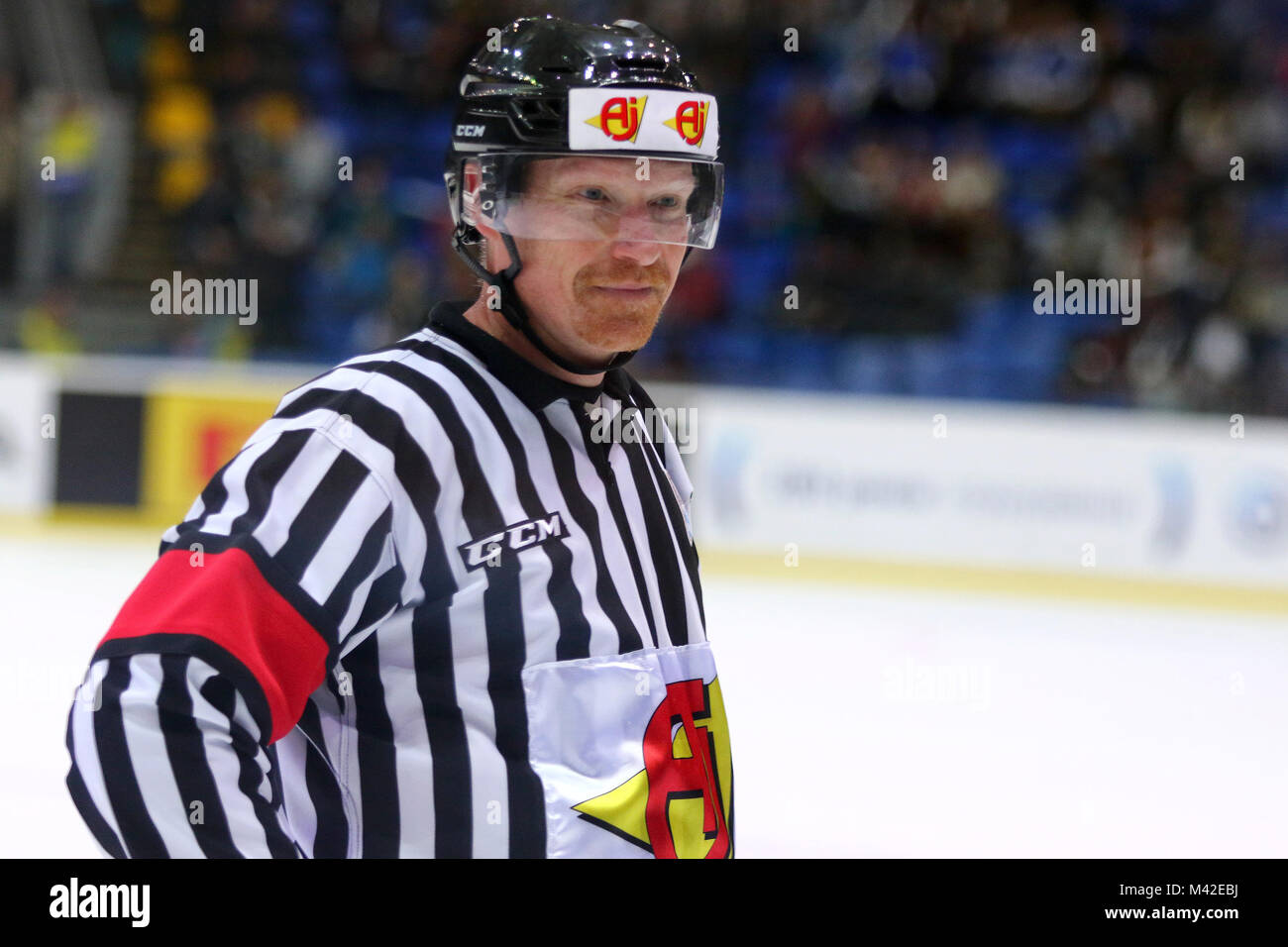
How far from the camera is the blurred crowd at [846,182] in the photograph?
7.82 m

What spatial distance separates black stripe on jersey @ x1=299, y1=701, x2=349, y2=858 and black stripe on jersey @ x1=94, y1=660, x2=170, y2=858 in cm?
21

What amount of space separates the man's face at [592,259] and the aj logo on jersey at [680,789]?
13.8 inches

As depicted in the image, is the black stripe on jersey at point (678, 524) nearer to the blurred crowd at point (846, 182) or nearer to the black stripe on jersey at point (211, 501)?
the black stripe on jersey at point (211, 501)

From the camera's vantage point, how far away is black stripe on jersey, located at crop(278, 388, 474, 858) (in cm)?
130

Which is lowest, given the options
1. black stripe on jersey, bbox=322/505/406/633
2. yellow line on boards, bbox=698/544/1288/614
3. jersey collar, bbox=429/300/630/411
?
yellow line on boards, bbox=698/544/1288/614

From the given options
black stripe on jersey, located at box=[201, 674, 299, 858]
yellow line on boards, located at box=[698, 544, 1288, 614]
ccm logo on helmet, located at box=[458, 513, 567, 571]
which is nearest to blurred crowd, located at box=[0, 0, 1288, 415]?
yellow line on boards, located at box=[698, 544, 1288, 614]

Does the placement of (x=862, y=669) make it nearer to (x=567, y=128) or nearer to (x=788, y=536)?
(x=788, y=536)
